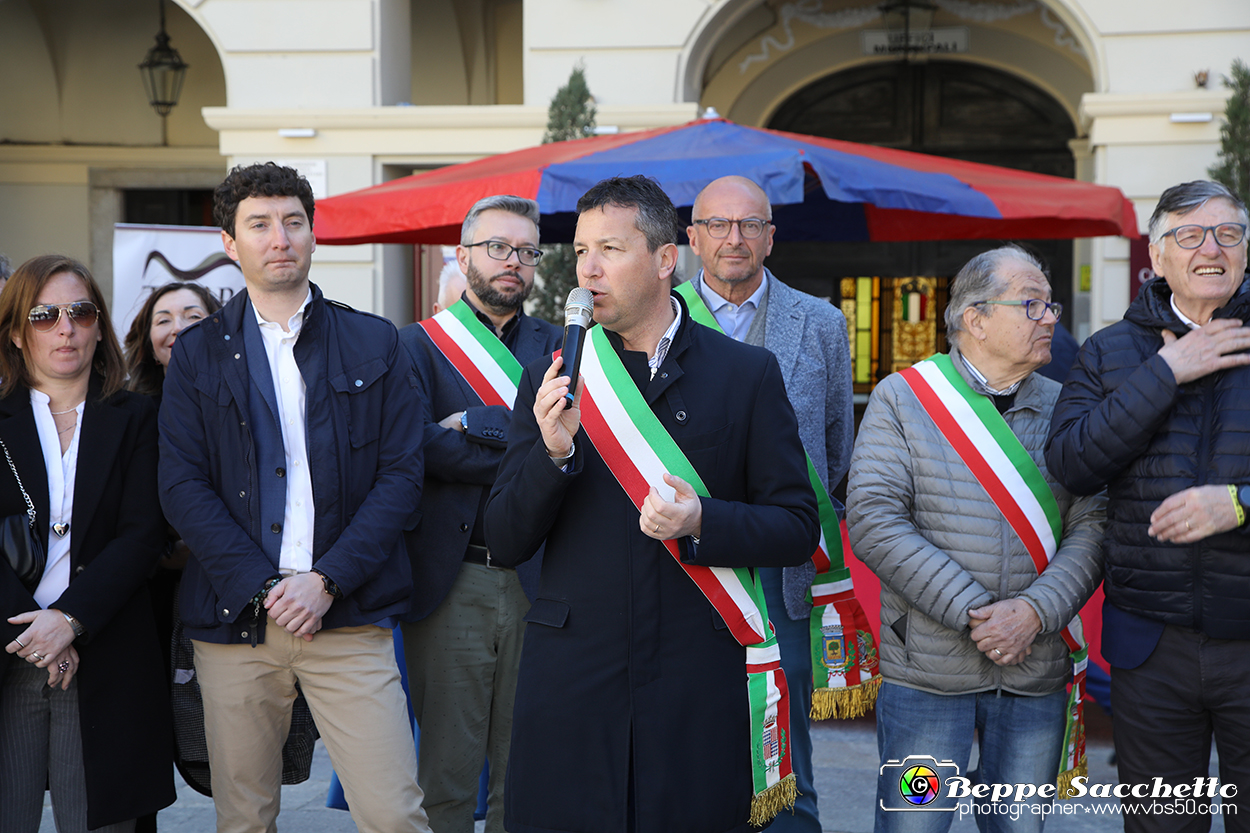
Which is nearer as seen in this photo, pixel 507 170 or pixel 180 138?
pixel 507 170

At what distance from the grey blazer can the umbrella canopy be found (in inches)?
28.6

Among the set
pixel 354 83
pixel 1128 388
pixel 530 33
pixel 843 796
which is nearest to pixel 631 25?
pixel 530 33

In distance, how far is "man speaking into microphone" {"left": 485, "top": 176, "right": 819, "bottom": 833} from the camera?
2.40 m

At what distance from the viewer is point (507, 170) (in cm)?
520

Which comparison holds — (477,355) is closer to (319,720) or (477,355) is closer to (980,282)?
(319,720)

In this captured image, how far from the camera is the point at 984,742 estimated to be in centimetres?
314

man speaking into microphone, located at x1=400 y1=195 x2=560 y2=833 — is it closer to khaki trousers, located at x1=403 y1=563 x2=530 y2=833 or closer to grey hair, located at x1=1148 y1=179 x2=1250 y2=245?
khaki trousers, located at x1=403 y1=563 x2=530 y2=833

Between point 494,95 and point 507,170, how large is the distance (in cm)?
601

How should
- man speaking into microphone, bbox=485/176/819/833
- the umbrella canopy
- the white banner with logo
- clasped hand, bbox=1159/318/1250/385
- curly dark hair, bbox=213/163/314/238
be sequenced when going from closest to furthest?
man speaking into microphone, bbox=485/176/819/833 → clasped hand, bbox=1159/318/1250/385 → curly dark hair, bbox=213/163/314/238 → the umbrella canopy → the white banner with logo

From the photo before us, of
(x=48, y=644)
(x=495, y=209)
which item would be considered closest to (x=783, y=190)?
(x=495, y=209)

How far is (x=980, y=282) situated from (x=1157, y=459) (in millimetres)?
662

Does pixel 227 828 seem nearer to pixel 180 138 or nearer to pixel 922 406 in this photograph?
pixel 922 406

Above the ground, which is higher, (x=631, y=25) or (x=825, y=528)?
(x=631, y=25)

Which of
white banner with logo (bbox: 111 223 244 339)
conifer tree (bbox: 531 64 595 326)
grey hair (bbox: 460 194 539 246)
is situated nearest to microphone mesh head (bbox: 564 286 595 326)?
grey hair (bbox: 460 194 539 246)
